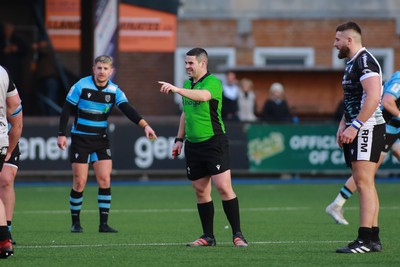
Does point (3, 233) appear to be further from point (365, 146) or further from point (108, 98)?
point (108, 98)

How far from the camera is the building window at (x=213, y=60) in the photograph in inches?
1308

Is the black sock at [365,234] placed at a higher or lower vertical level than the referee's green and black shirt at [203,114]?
lower

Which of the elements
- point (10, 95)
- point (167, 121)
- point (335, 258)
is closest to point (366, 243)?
point (335, 258)

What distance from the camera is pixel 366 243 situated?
11.2 metres

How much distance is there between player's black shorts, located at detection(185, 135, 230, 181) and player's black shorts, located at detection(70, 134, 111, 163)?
2320 mm

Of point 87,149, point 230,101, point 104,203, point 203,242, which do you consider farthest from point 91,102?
point 230,101

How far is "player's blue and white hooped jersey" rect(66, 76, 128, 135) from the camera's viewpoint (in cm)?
1411

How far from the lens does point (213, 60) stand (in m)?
33.8

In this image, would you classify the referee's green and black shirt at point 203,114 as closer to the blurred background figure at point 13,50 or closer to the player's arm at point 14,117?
the player's arm at point 14,117

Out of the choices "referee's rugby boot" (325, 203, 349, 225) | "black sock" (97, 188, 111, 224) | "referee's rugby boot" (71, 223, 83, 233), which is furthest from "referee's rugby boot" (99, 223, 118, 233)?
"referee's rugby boot" (325, 203, 349, 225)

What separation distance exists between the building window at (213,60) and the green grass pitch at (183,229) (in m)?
10.5

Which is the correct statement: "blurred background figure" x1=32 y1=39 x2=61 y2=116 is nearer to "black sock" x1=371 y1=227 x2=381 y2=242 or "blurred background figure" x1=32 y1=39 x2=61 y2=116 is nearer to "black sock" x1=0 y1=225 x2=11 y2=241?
"black sock" x1=371 y1=227 x2=381 y2=242

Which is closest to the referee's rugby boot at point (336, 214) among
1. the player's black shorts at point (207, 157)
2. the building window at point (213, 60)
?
the player's black shorts at point (207, 157)

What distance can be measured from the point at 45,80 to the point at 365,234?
19.0 m
